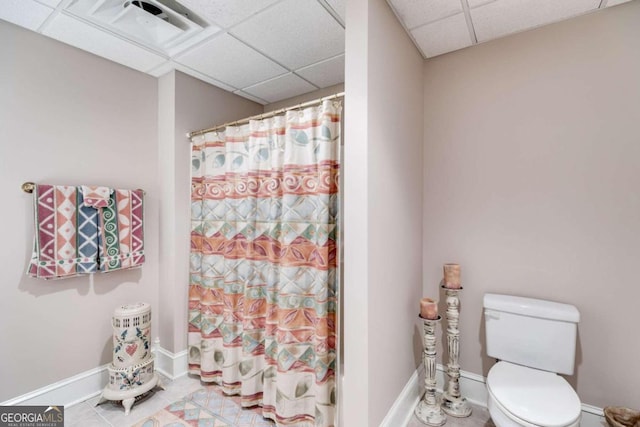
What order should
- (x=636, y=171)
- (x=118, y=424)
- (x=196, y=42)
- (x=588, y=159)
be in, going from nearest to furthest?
(x=636, y=171)
(x=588, y=159)
(x=118, y=424)
(x=196, y=42)

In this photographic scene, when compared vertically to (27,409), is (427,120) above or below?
above

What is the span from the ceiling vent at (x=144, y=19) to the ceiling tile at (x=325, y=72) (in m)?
0.82

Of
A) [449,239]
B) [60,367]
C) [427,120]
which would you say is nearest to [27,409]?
[60,367]

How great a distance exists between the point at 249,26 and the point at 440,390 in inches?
109

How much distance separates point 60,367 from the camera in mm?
1898

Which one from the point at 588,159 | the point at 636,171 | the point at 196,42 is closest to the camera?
the point at 636,171

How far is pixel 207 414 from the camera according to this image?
6.04ft

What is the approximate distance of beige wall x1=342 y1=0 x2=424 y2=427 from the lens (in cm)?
137

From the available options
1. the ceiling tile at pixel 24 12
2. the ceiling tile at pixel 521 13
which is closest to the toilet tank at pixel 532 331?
the ceiling tile at pixel 521 13

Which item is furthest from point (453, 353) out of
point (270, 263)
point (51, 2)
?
point (51, 2)

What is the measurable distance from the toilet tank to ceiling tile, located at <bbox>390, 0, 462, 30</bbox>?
171 cm

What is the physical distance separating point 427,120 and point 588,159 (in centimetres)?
97

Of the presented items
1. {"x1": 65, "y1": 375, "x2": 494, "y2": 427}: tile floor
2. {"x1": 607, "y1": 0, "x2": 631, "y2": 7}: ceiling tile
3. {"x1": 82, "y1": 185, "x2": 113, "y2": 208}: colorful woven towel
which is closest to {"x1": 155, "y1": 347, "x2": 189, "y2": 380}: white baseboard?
{"x1": 65, "y1": 375, "x2": 494, "y2": 427}: tile floor

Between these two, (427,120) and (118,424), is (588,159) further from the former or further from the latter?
(118,424)
